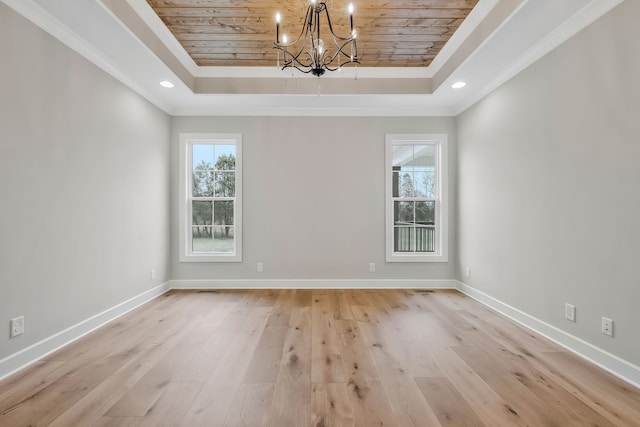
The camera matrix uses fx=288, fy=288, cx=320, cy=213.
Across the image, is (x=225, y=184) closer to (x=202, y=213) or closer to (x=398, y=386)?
(x=202, y=213)

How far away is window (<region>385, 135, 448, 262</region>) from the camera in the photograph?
4242 millimetres

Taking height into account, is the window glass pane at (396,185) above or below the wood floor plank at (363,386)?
above

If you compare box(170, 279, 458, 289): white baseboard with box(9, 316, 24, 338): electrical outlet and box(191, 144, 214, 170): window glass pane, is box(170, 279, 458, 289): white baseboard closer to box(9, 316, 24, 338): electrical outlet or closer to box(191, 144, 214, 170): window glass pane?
box(191, 144, 214, 170): window glass pane

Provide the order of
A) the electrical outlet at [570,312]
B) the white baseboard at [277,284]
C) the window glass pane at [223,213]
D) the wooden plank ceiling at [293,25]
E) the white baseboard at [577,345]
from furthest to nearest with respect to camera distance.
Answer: the window glass pane at [223,213] → the white baseboard at [277,284] → the wooden plank ceiling at [293,25] → the electrical outlet at [570,312] → the white baseboard at [577,345]

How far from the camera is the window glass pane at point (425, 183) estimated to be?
14.2 ft

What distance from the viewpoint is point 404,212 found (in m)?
4.31

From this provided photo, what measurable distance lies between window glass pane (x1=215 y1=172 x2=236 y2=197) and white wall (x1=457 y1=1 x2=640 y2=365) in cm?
342

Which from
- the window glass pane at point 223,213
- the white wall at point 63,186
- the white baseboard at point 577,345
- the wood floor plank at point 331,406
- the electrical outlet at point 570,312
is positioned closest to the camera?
the wood floor plank at point 331,406

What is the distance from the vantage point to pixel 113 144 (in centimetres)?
302

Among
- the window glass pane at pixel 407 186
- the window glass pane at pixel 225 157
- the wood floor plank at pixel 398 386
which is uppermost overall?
the window glass pane at pixel 225 157

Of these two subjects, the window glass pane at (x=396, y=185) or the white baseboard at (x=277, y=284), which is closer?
the white baseboard at (x=277, y=284)

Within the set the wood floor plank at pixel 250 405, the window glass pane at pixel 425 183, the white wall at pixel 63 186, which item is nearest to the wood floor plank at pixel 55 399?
the white wall at pixel 63 186

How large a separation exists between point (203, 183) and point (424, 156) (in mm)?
3345

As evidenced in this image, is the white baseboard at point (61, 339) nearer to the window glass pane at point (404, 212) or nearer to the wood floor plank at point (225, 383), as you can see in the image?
the wood floor plank at point (225, 383)
